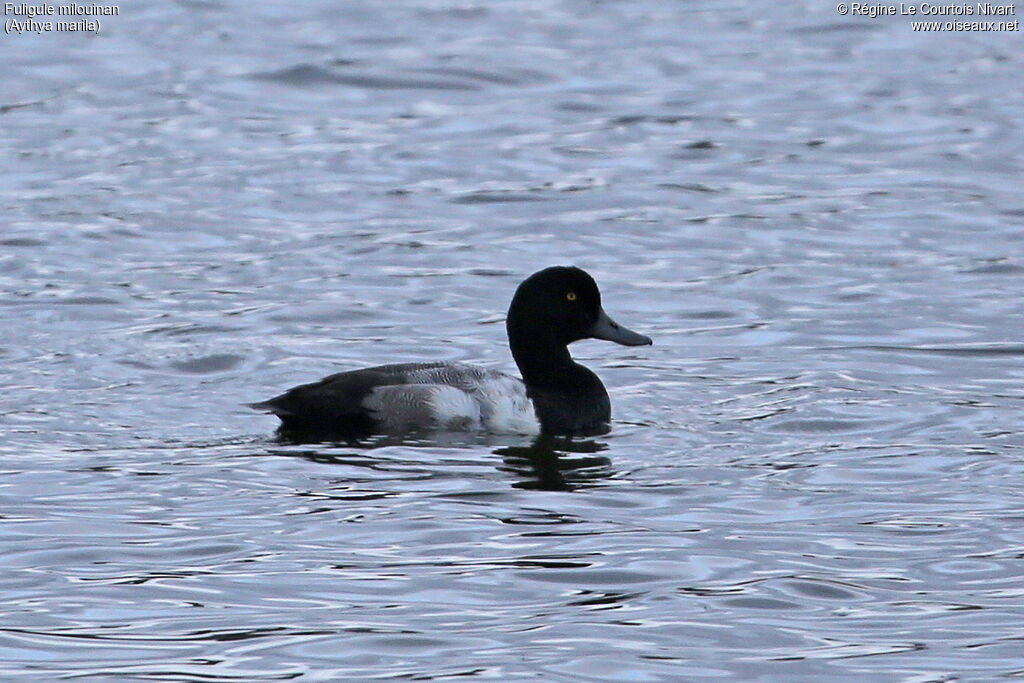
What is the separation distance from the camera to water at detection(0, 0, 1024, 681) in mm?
6828

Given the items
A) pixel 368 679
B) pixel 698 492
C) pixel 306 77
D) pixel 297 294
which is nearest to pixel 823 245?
pixel 297 294

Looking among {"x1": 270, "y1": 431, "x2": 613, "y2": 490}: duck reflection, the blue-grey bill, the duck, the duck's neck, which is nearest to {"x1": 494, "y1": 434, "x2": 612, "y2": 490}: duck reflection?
{"x1": 270, "y1": 431, "x2": 613, "y2": 490}: duck reflection

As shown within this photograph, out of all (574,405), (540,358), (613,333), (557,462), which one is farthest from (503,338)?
(557,462)

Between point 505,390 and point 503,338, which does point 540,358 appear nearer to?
point 505,390

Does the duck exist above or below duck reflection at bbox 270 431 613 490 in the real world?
above

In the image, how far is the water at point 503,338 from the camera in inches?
269

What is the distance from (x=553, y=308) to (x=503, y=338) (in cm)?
163

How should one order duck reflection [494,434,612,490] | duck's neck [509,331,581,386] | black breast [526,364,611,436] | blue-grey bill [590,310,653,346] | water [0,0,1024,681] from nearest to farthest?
1. water [0,0,1024,681]
2. duck reflection [494,434,612,490]
3. black breast [526,364,611,436]
4. duck's neck [509,331,581,386]
5. blue-grey bill [590,310,653,346]

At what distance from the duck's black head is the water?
497 millimetres

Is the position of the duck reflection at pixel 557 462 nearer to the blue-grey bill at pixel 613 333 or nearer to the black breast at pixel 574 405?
the black breast at pixel 574 405

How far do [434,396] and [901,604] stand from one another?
3167 millimetres

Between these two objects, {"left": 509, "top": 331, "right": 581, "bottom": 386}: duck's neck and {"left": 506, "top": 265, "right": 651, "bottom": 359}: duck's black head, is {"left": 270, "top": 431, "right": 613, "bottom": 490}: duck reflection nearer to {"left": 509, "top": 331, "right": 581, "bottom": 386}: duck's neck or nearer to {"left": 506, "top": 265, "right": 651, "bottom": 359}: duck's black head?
{"left": 509, "top": 331, "right": 581, "bottom": 386}: duck's neck

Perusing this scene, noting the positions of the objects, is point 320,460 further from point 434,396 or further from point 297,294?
point 297,294

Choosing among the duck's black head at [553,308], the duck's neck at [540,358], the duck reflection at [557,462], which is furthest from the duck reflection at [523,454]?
the duck's black head at [553,308]
